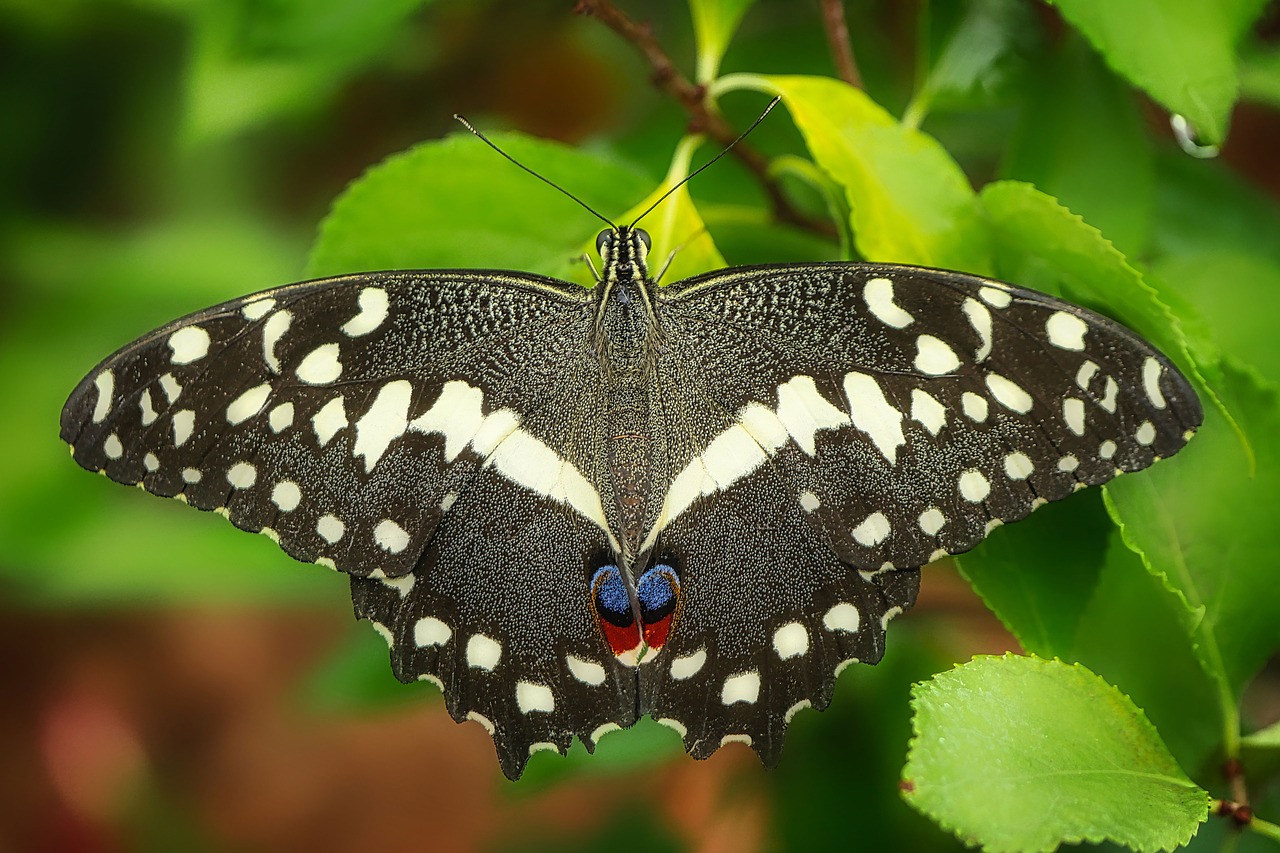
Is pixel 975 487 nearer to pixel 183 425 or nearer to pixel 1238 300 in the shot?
pixel 1238 300

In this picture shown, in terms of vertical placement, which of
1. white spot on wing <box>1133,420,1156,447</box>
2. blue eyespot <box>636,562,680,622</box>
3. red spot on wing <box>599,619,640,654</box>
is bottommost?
red spot on wing <box>599,619,640,654</box>

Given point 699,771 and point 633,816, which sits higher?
point 633,816

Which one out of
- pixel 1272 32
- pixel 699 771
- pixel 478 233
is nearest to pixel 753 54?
pixel 478 233

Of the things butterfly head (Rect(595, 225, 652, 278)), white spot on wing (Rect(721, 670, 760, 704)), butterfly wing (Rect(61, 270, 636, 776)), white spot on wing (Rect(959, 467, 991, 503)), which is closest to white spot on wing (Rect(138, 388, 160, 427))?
butterfly wing (Rect(61, 270, 636, 776))

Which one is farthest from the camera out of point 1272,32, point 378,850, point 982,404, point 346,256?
point 378,850

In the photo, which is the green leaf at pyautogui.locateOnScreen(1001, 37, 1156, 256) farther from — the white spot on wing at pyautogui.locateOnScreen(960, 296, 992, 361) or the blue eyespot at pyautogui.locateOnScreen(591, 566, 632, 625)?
the blue eyespot at pyautogui.locateOnScreen(591, 566, 632, 625)

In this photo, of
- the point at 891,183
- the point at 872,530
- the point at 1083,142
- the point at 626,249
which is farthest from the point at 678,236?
the point at 1083,142

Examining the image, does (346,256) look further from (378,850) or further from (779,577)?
(378,850)
